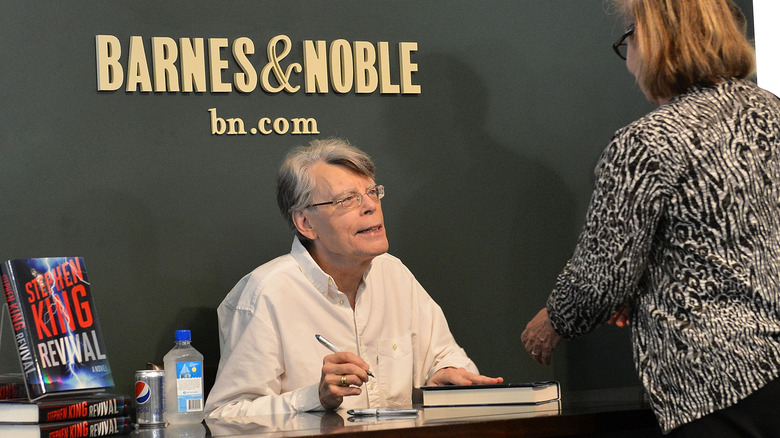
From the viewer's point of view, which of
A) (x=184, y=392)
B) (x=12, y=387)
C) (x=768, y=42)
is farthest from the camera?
(x=768, y=42)

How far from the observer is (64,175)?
2.78 meters

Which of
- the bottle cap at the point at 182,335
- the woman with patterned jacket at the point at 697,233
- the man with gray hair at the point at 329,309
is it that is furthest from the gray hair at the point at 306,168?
the woman with patterned jacket at the point at 697,233

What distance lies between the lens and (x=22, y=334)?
1844 mm

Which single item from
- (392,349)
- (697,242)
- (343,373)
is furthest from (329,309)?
(697,242)

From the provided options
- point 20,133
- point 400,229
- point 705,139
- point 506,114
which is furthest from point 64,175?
point 705,139

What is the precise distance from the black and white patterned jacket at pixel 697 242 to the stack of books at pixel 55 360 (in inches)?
42.6

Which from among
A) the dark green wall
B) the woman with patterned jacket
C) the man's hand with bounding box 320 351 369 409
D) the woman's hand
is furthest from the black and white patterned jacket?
the dark green wall

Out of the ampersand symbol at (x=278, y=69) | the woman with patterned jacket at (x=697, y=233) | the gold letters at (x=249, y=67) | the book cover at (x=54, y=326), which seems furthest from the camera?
the ampersand symbol at (x=278, y=69)

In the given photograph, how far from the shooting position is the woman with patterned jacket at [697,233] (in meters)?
1.60

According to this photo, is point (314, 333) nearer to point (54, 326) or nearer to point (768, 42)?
point (54, 326)

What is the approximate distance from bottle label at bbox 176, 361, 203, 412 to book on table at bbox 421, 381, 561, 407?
568mm

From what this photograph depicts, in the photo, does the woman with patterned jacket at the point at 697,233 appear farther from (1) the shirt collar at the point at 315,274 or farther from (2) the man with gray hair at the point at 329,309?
(1) the shirt collar at the point at 315,274

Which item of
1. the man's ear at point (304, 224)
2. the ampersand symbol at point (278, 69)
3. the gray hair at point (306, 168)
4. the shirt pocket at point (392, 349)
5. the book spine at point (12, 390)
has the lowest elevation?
the shirt pocket at point (392, 349)

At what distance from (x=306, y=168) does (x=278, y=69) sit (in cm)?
44
